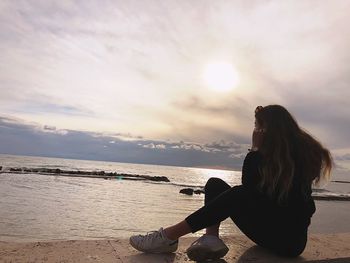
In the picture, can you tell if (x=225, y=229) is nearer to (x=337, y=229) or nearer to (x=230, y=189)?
(x=337, y=229)

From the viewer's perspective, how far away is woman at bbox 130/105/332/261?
3.18 metres

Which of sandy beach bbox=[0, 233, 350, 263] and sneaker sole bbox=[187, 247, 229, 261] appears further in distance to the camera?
sneaker sole bbox=[187, 247, 229, 261]

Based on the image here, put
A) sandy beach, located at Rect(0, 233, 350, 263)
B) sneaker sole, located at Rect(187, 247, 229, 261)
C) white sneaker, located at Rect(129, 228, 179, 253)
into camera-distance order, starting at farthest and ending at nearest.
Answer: white sneaker, located at Rect(129, 228, 179, 253), sneaker sole, located at Rect(187, 247, 229, 261), sandy beach, located at Rect(0, 233, 350, 263)

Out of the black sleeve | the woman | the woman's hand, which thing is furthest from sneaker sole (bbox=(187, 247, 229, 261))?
the woman's hand

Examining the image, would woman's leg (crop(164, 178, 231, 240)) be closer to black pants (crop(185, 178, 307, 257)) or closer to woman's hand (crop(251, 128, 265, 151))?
black pants (crop(185, 178, 307, 257))

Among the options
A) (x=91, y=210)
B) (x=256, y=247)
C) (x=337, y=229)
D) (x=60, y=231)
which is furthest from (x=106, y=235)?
(x=337, y=229)

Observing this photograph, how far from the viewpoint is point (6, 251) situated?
3242mm

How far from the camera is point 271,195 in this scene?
10.5ft

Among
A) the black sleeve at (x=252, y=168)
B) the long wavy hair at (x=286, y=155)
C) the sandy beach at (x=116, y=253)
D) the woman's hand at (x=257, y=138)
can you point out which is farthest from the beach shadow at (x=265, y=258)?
the woman's hand at (x=257, y=138)

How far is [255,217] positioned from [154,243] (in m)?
0.92

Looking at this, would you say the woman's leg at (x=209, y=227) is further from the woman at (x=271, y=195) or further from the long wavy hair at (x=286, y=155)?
the long wavy hair at (x=286, y=155)

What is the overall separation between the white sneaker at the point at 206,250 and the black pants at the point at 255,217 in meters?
0.13

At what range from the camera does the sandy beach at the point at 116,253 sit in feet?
10.3

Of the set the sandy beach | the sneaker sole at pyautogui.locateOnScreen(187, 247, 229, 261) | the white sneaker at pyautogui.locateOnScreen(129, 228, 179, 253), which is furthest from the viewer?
the white sneaker at pyautogui.locateOnScreen(129, 228, 179, 253)
